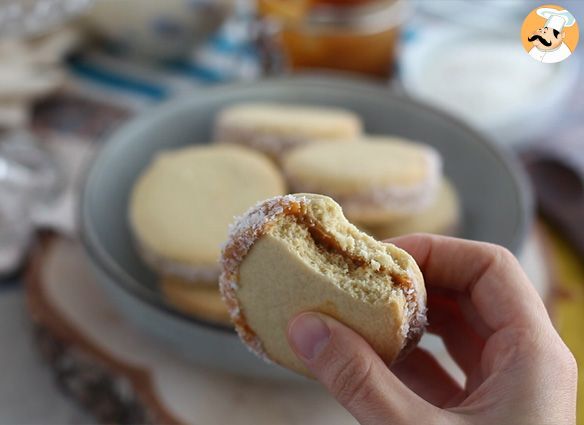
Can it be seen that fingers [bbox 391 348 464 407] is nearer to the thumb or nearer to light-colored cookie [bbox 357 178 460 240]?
the thumb

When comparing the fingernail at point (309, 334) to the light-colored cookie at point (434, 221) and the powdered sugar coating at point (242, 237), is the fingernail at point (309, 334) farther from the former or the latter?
the light-colored cookie at point (434, 221)

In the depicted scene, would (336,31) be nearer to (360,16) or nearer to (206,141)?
(360,16)

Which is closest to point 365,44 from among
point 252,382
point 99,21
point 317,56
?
point 317,56

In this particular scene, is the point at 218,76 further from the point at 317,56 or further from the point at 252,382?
the point at 252,382

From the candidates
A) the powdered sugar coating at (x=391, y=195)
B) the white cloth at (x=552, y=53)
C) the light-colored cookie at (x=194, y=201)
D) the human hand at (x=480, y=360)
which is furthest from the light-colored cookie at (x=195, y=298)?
the white cloth at (x=552, y=53)

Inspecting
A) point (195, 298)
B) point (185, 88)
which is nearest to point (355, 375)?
point (195, 298)

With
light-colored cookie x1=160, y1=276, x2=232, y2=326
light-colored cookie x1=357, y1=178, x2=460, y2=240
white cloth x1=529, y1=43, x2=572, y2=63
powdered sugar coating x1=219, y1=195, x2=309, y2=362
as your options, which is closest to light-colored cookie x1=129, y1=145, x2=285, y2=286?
light-colored cookie x1=160, y1=276, x2=232, y2=326

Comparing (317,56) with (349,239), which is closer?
(349,239)

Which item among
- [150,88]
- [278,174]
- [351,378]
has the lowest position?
[150,88]
